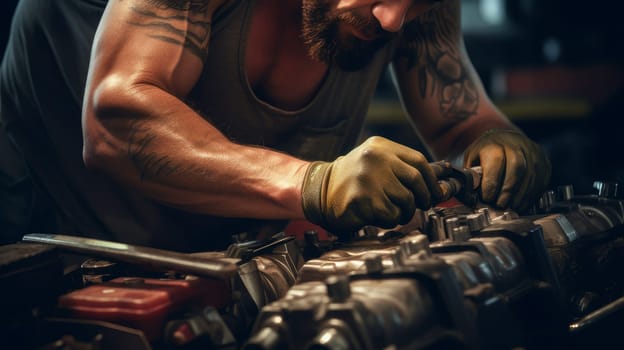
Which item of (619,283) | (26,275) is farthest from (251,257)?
(619,283)

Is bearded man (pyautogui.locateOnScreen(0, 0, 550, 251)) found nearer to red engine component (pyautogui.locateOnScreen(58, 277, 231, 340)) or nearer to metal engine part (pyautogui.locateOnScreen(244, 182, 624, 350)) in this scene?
metal engine part (pyautogui.locateOnScreen(244, 182, 624, 350))

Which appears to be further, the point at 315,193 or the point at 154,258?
the point at 315,193

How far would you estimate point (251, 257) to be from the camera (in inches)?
46.6

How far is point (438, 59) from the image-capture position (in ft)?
6.46

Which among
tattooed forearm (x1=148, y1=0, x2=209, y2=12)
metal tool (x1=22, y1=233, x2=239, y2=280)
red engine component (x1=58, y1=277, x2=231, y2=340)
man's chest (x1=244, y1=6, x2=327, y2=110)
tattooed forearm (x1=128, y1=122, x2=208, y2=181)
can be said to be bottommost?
red engine component (x1=58, y1=277, x2=231, y2=340)

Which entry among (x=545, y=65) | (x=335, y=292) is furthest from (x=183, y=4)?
(x=545, y=65)

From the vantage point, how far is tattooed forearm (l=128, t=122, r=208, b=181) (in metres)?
1.28

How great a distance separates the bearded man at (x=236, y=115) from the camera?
1244mm

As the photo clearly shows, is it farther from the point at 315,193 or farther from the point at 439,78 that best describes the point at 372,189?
the point at 439,78

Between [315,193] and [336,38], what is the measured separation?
508 millimetres

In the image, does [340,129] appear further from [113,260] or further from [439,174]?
[113,260]

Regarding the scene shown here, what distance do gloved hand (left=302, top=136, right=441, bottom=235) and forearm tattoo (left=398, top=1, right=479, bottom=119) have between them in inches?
31.6

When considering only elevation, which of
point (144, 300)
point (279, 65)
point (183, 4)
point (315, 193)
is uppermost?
point (183, 4)

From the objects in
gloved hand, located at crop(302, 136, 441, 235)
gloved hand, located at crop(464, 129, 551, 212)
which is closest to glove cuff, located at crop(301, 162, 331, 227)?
gloved hand, located at crop(302, 136, 441, 235)
